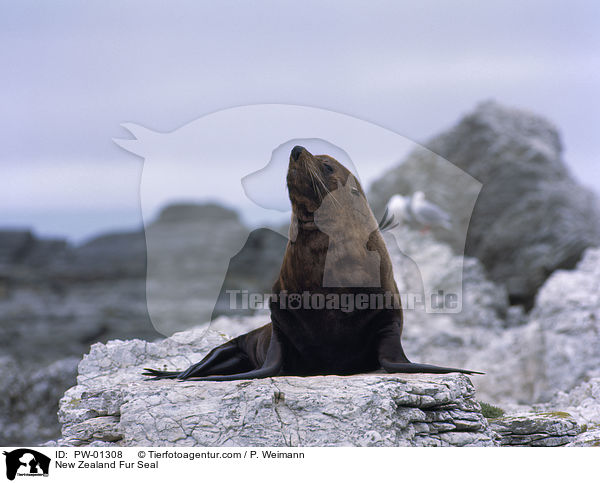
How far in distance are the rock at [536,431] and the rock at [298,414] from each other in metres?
0.48

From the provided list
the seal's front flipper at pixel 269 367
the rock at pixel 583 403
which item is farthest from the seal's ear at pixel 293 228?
the rock at pixel 583 403

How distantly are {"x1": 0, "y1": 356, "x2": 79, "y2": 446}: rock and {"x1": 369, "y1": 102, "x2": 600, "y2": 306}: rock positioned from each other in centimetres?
561

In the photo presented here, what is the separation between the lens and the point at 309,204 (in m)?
3.96

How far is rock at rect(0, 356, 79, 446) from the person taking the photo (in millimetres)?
9188

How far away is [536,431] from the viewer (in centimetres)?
436

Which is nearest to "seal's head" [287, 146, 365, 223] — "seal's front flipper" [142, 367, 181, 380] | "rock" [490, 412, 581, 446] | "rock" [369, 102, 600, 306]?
"seal's front flipper" [142, 367, 181, 380]

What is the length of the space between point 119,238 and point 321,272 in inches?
440

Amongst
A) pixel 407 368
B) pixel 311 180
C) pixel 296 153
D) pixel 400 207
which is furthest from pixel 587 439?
pixel 400 207

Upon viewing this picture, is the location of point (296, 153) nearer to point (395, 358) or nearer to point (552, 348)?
point (395, 358)

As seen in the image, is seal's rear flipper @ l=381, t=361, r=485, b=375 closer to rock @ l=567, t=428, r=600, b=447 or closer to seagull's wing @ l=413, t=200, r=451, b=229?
rock @ l=567, t=428, r=600, b=447

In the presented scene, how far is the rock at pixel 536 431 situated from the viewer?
4.33 m
